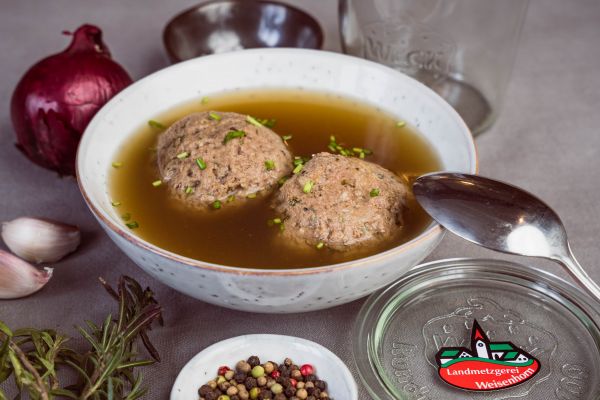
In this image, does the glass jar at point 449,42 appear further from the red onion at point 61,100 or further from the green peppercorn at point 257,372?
the green peppercorn at point 257,372

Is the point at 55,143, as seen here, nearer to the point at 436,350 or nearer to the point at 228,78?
the point at 228,78

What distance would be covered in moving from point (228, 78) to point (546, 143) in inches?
50.3

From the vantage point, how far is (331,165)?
2.16 m

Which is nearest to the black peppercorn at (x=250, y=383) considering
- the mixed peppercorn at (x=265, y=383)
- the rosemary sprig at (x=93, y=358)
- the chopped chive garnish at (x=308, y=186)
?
the mixed peppercorn at (x=265, y=383)

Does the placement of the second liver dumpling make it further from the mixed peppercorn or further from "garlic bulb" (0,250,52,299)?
"garlic bulb" (0,250,52,299)

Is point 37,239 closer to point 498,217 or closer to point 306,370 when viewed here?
point 306,370

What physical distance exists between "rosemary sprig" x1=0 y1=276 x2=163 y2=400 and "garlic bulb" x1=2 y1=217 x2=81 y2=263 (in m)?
0.40

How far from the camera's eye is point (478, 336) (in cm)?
202

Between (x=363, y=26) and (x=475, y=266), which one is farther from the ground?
(x=363, y=26)

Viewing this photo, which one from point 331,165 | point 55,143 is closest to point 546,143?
point 331,165

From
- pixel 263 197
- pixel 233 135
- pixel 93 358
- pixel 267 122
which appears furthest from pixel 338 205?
pixel 93 358

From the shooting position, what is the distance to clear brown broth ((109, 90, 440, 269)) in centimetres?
211

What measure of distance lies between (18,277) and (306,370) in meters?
0.93

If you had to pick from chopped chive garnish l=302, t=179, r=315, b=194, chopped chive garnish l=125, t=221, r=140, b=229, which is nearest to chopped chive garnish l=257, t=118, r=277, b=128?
chopped chive garnish l=302, t=179, r=315, b=194
